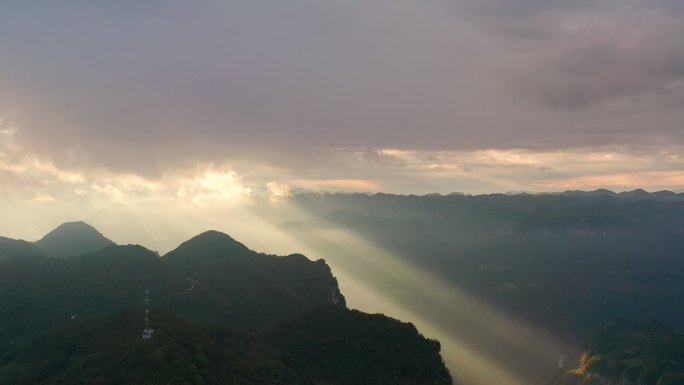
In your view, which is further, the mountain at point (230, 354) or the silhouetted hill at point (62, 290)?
the silhouetted hill at point (62, 290)

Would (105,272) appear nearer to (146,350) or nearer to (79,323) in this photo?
(79,323)

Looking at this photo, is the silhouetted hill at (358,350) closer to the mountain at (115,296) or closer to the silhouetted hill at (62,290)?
the mountain at (115,296)

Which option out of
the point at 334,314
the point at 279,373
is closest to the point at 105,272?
the point at 334,314

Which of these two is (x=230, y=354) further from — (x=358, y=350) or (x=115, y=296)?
(x=115, y=296)

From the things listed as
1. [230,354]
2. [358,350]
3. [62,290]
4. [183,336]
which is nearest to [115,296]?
[62,290]

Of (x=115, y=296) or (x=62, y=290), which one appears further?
(x=62, y=290)

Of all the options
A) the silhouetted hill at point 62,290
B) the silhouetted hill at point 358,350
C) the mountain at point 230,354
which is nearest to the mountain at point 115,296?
the silhouetted hill at point 62,290
